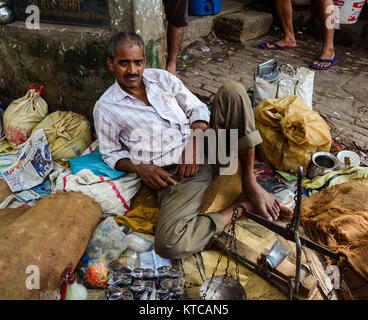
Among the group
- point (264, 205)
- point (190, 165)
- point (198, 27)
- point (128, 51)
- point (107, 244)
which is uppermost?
point (128, 51)

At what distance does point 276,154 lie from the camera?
10.1ft

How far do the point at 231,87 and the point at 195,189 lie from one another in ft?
2.77

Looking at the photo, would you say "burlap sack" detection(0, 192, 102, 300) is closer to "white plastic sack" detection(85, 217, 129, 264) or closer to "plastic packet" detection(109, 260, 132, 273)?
"white plastic sack" detection(85, 217, 129, 264)

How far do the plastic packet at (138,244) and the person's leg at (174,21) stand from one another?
7.80 feet

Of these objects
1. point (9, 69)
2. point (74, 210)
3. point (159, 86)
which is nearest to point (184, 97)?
point (159, 86)

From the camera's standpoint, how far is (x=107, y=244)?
7.68ft

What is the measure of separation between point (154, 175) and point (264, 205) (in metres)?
0.91

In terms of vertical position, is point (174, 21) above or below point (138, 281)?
above

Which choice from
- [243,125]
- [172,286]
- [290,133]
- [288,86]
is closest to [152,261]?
[172,286]

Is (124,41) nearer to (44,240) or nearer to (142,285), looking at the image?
(44,240)

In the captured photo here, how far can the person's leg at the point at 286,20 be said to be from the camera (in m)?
5.40

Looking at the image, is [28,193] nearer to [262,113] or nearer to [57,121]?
[57,121]

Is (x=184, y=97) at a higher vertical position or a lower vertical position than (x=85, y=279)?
higher

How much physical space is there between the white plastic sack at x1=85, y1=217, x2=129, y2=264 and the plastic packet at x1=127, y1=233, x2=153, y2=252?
7 cm
